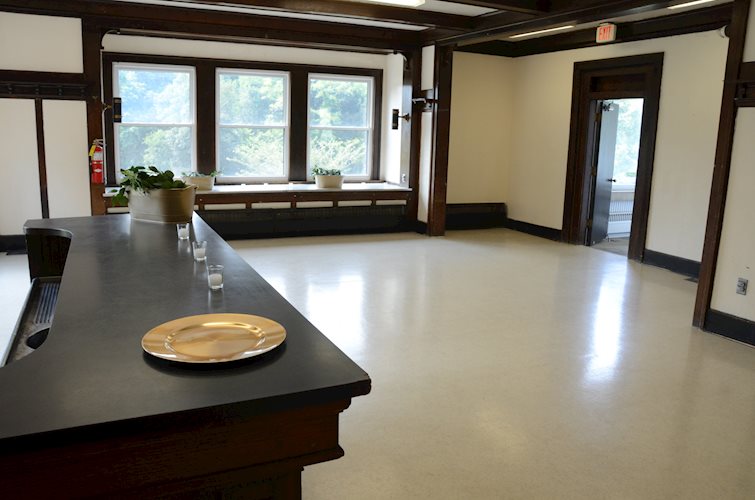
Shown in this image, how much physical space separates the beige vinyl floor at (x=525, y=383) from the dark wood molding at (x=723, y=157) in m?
0.35

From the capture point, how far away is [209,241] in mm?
3191

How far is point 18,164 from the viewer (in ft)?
20.3

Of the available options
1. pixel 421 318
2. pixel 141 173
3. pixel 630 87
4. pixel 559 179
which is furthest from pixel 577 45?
pixel 141 173

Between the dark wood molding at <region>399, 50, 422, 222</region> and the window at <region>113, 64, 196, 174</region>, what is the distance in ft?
8.98

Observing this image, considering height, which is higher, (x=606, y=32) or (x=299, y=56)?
(x=606, y=32)

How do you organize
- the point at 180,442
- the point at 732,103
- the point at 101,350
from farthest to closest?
1. the point at 732,103
2. the point at 101,350
3. the point at 180,442

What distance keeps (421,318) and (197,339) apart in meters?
3.04

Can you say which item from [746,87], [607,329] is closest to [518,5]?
[746,87]

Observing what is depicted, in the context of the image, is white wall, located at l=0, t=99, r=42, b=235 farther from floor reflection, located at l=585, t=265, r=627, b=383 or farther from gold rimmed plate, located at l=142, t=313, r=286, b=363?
floor reflection, located at l=585, t=265, r=627, b=383

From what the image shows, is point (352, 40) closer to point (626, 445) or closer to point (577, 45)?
point (577, 45)

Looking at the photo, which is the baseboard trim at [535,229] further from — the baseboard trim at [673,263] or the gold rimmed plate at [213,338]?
the gold rimmed plate at [213,338]

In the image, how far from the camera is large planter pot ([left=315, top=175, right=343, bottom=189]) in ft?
25.7

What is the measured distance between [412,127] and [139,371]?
6898 millimetres

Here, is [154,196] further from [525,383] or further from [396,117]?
[396,117]
